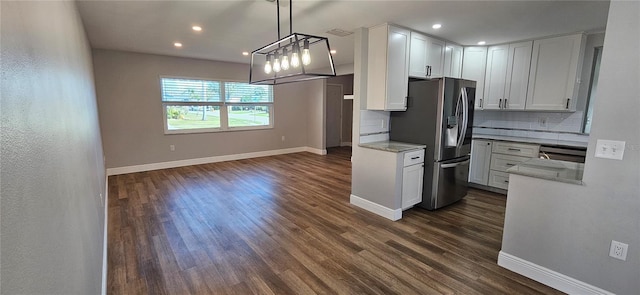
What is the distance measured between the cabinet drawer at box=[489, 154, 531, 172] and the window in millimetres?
5129

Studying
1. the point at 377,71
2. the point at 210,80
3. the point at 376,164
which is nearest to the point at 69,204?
the point at 376,164

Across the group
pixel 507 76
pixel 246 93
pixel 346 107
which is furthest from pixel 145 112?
pixel 507 76

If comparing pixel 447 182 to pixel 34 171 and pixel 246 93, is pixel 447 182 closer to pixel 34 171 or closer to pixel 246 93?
pixel 34 171

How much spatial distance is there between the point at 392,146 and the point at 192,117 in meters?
4.69

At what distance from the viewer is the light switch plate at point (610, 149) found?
1.88m

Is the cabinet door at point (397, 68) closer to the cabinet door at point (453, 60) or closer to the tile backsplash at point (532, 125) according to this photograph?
the cabinet door at point (453, 60)

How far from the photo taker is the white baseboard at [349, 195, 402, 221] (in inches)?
135

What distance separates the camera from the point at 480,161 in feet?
14.7

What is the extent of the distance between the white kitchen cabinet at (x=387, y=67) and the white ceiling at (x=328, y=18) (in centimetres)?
16

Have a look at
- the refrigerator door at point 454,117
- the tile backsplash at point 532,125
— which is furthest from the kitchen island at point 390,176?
the tile backsplash at point 532,125

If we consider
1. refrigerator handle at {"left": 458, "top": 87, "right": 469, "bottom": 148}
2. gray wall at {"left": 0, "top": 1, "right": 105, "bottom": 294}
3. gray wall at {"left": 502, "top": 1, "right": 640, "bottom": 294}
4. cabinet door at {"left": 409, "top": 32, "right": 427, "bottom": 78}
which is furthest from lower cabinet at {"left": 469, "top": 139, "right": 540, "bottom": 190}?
gray wall at {"left": 0, "top": 1, "right": 105, "bottom": 294}

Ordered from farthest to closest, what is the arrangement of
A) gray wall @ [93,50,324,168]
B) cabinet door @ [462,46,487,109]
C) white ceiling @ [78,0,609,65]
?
gray wall @ [93,50,324,168] → cabinet door @ [462,46,487,109] → white ceiling @ [78,0,609,65]

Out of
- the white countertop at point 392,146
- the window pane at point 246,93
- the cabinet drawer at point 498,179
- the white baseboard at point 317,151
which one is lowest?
the white baseboard at point 317,151

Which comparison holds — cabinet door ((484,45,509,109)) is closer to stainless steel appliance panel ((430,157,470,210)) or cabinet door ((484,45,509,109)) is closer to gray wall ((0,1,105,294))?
stainless steel appliance panel ((430,157,470,210))
